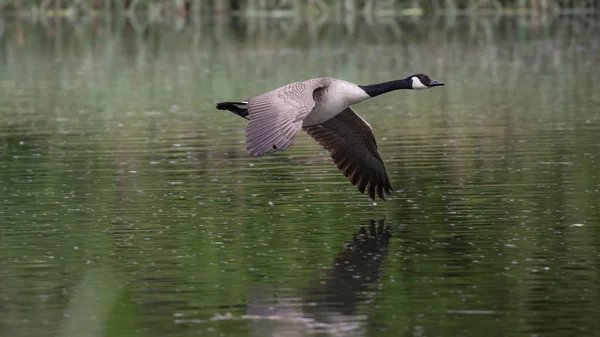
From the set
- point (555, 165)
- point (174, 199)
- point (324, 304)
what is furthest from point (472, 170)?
point (324, 304)

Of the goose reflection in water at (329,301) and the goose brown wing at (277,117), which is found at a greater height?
the goose brown wing at (277,117)

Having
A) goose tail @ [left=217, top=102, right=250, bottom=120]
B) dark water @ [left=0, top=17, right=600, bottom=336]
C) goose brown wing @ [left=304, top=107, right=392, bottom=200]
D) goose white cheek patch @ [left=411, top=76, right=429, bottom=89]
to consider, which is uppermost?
goose white cheek patch @ [left=411, top=76, right=429, bottom=89]

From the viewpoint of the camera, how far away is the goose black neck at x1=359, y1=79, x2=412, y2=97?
16072mm

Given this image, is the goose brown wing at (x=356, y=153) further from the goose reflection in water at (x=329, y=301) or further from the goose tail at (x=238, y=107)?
the goose reflection in water at (x=329, y=301)

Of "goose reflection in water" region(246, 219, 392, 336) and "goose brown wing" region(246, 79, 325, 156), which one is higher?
"goose brown wing" region(246, 79, 325, 156)

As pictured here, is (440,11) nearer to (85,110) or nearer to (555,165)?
(85,110)

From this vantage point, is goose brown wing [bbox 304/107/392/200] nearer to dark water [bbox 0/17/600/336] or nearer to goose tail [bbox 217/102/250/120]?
dark water [bbox 0/17/600/336]

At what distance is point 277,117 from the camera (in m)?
14.7

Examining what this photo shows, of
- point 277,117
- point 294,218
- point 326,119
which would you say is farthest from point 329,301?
point 294,218

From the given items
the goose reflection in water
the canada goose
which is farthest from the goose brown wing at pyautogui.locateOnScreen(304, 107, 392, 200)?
the goose reflection in water

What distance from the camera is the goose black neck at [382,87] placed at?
1607cm

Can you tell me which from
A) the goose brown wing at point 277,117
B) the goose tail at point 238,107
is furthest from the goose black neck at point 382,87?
the goose tail at point 238,107

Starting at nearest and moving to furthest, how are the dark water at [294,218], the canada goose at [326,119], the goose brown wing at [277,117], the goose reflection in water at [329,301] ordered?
the goose reflection in water at [329,301], the dark water at [294,218], the goose brown wing at [277,117], the canada goose at [326,119]

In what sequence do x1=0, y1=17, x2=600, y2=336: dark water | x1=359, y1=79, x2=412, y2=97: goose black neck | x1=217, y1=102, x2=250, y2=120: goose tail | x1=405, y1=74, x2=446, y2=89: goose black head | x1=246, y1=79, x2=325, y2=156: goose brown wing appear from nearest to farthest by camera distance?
x1=0, y1=17, x2=600, y2=336: dark water < x1=246, y1=79, x2=325, y2=156: goose brown wing < x1=217, y1=102, x2=250, y2=120: goose tail < x1=359, y1=79, x2=412, y2=97: goose black neck < x1=405, y1=74, x2=446, y2=89: goose black head
